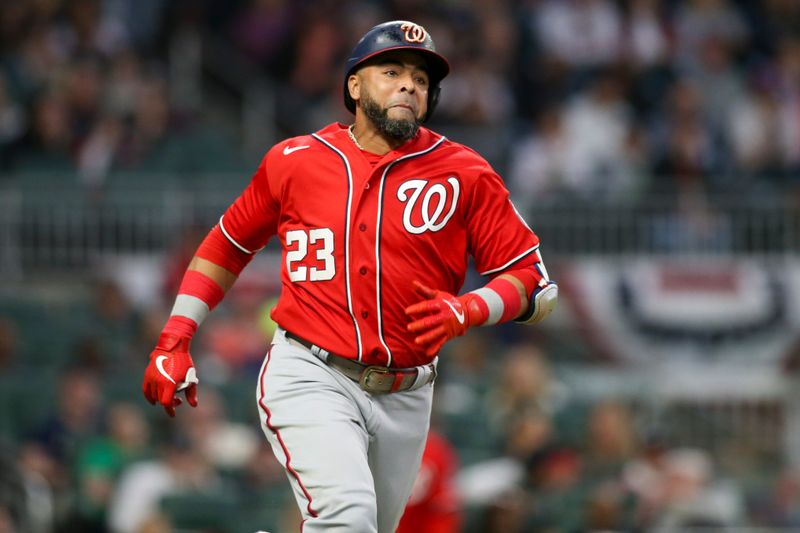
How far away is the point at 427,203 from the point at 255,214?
2.27ft

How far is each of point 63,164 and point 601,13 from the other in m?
5.58

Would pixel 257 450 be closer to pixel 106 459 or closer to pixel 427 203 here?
pixel 106 459

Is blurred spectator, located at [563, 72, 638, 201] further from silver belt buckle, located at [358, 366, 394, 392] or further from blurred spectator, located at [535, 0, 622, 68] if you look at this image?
silver belt buckle, located at [358, 366, 394, 392]

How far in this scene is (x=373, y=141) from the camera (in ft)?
17.2

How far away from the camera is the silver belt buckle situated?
16.5ft

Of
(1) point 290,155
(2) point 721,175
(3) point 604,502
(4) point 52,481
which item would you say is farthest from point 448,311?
(2) point 721,175

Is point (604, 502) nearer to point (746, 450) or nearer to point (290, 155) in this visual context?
point (746, 450)

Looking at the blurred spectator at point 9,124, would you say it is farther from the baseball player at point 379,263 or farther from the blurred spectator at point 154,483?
the baseball player at point 379,263

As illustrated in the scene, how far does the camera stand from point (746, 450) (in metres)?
11.9

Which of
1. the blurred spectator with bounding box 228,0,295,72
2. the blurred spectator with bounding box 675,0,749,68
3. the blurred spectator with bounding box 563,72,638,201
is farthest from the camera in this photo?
the blurred spectator with bounding box 675,0,749,68

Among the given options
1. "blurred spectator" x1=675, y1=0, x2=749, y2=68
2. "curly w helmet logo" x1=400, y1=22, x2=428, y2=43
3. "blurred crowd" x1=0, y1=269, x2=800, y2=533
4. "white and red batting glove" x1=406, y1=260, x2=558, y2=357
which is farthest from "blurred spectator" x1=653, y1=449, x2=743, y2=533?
"curly w helmet logo" x1=400, y1=22, x2=428, y2=43

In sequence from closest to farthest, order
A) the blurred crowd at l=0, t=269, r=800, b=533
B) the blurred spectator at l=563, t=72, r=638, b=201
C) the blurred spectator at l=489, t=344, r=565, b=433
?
1. the blurred crowd at l=0, t=269, r=800, b=533
2. the blurred spectator at l=489, t=344, r=565, b=433
3. the blurred spectator at l=563, t=72, r=638, b=201

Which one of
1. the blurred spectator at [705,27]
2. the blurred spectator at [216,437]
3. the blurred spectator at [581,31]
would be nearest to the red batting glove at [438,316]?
the blurred spectator at [216,437]

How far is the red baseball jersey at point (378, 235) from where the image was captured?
5.03 meters
